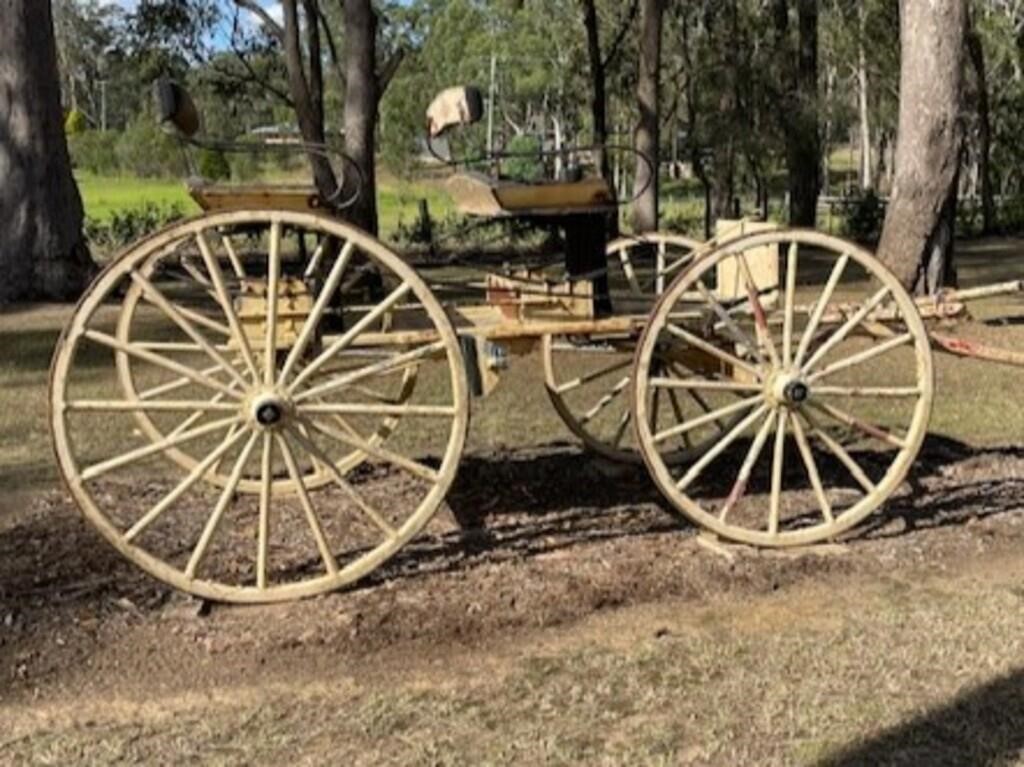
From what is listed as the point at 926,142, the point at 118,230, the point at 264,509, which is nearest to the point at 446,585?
the point at 264,509

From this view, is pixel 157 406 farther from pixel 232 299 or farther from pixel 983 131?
pixel 983 131

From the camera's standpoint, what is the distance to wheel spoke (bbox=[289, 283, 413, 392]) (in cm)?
532

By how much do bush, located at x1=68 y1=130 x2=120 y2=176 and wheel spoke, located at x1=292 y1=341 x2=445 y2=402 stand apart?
61.3 m

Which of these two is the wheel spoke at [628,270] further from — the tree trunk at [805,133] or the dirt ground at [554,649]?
the tree trunk at [805,133]

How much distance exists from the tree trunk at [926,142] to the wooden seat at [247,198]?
28.6 feet

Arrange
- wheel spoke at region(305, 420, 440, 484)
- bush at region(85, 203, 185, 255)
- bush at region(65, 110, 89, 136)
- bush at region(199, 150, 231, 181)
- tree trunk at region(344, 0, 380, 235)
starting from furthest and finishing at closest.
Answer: bush at region(85, 203, 185, 255)
bush at region(65, 110, 89, 136)
tree trunk at region(344, 0, 380, 235)
bush at region(199, 150, 231, 181)
wheel spoke at region(305, 420, 440, 484)

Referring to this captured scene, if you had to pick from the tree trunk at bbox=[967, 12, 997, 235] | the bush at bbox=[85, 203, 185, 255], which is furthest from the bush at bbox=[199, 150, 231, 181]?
the tree trunk at bbox=[967, 12, 997, 235]

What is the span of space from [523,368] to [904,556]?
602 cm

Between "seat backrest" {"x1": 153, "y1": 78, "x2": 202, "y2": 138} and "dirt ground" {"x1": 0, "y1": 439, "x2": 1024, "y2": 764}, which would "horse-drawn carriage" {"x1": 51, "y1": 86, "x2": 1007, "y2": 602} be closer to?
"seat backrest" {"x1": 153, "y1": 78, "x2": 202, "y2": 138}

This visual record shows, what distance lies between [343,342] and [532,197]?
3.54 feet

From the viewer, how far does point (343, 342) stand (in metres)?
5.37

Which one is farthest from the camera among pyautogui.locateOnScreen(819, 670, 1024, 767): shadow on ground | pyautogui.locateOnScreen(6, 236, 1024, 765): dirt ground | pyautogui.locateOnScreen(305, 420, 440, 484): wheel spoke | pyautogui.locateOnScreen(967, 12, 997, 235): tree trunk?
pyautogui.locateOnScreen(967, 12, 997, 235): tree trunk

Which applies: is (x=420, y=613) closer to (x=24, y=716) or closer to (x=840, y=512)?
(x=24, y=716)

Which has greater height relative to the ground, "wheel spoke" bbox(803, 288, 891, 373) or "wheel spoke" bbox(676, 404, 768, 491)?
"wheel spoke" bbox(803, 288, 891, 373)
